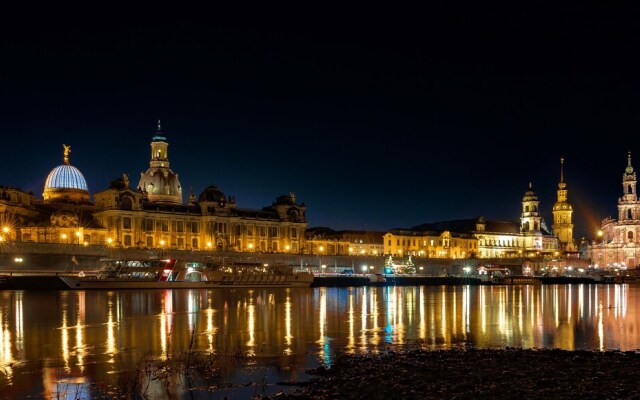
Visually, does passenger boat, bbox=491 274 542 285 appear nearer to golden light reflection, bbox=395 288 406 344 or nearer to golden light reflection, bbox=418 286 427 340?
golden light reflection, bbox=418 286 427 340

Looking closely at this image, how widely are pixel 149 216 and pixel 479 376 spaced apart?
4837 inches

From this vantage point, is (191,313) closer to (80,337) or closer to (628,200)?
(80,337)

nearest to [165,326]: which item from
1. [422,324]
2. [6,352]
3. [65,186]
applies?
[6,352]

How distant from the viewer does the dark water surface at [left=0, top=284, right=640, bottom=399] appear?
22.6 meters

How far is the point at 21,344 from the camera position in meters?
30.4

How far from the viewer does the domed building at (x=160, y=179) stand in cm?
15900

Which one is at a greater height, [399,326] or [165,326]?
[165,326]

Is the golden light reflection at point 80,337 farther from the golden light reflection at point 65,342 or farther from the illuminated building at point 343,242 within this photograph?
the illuminated building at point 343,242

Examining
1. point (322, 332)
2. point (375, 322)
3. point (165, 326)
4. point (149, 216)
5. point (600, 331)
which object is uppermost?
point (149, 216)

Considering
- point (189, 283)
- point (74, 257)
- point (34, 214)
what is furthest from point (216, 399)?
point (34, 214)

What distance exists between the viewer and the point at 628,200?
586ft

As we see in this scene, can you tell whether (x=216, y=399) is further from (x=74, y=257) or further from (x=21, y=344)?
(x=74, y=257)

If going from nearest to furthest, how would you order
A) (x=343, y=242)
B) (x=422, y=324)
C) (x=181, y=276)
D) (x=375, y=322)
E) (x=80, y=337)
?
(x=80, y=337), (x=422, y=324), (x=375, y=322), (x=181, y=276), (x=343, y=242)

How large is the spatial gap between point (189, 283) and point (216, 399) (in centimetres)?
7173
